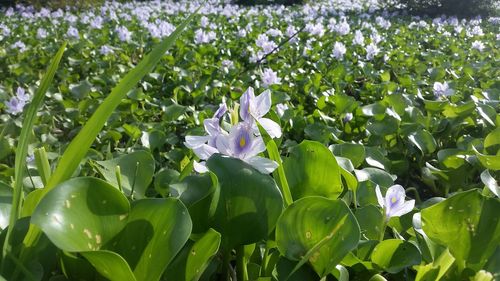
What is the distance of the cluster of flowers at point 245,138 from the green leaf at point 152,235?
0.51 ft

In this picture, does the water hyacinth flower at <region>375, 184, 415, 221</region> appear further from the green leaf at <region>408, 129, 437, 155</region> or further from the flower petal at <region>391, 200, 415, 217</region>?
the green leaf at <region>408, 129, 437, 155</region>

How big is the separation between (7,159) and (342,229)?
4.76 feet

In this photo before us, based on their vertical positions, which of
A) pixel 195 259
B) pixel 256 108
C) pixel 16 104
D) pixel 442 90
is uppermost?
pixel 256 108

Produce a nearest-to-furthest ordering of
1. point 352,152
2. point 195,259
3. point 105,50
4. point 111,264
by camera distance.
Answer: point 111,264 < point 195,259 < point 352,152 < point 105,50

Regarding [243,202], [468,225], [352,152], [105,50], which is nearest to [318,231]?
[243,202]

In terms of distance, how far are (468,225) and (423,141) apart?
36.7 inches

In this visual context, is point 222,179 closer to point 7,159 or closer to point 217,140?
point 217,140

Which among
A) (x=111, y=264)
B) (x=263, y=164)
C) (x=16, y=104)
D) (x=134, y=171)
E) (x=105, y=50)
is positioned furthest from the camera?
(x=105, y=50)

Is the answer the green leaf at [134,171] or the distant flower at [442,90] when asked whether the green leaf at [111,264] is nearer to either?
the green leaf at [134,171]

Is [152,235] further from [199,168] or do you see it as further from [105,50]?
[105,50]

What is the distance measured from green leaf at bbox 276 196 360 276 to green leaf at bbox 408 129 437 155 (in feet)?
3.27

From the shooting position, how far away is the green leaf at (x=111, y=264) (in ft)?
1.99

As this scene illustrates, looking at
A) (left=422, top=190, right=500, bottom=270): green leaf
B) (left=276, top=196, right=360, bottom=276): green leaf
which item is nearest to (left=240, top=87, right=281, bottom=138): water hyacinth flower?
(left=276, top=196, right=360, bottom=276): green leaf

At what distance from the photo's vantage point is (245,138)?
0.83 m
